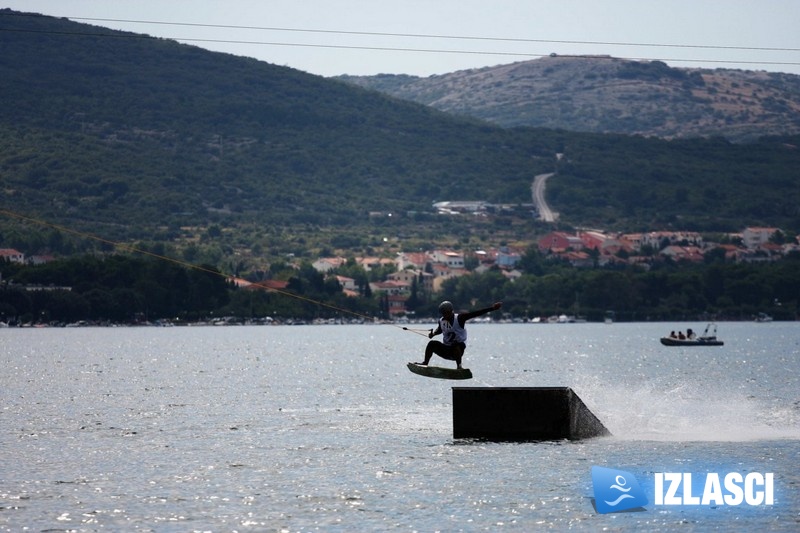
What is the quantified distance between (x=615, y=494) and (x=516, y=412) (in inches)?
284

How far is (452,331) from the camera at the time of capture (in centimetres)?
3819

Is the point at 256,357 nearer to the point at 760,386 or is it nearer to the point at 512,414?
the point at 760,386

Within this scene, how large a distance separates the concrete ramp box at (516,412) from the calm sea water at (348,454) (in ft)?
2.49

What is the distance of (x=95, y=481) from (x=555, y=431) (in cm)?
1201

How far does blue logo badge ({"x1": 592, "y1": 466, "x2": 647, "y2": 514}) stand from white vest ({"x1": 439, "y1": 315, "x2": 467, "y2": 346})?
5.54m

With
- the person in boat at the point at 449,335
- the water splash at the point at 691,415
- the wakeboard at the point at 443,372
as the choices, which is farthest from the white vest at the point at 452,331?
the water splash at the point at 691,415

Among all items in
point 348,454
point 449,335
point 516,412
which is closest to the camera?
point 449,335

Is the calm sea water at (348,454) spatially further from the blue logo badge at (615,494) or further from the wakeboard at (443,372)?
the wakeboard at (443,372)

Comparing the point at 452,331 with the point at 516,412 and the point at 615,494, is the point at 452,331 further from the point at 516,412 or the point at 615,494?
the point at 615,494

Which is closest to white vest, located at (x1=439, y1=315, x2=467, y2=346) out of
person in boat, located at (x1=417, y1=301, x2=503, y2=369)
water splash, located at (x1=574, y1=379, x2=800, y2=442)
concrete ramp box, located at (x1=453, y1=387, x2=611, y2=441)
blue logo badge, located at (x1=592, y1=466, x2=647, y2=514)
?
person in boat, located at (x1=417, y1=301, x2=503, y2=369)

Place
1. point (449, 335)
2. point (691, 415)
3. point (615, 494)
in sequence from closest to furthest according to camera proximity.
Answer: point (615, 494) < point (449, 335) < point (691, 415)

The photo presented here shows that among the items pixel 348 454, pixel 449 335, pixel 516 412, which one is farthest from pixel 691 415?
pixel 449 335

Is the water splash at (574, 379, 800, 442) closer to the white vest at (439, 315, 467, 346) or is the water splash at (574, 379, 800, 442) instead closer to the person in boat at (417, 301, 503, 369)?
the person in boat at (417, 301, 503, 369)

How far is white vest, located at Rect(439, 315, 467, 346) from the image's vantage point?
38.1 meters
